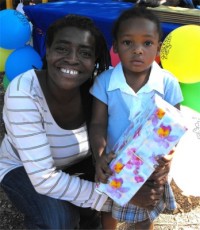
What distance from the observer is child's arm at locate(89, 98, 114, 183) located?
4.76 ft

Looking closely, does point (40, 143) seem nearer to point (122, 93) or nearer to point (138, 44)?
point (122, 93)

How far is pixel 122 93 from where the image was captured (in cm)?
164

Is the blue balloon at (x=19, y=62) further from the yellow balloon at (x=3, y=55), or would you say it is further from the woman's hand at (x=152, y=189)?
the woman's hand at (x=152, y=189)

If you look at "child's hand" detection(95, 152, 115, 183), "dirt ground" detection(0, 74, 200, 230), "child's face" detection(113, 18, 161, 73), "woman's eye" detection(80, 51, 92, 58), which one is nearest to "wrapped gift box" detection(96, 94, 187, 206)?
"child's hand" detection(95, 152, 115, 183)

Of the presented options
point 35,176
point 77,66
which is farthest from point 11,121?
point 77,66

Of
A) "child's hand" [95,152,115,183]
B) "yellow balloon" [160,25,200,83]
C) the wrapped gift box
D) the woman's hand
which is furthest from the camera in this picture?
"yellow balloon" [160,25,200,83]

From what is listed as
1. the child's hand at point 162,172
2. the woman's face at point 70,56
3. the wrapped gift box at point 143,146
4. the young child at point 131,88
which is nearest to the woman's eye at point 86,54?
the woman's face at point 70,56

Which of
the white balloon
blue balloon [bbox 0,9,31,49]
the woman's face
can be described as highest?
the woman's face

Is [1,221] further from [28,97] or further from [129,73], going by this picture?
[129,73]

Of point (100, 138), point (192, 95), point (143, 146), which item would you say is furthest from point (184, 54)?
point (143, 146)

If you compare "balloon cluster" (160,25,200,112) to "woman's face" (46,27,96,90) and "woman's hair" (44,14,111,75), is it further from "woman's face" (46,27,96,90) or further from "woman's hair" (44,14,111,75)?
"woman's face" (46,27,96,90)

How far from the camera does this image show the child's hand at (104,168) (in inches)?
56.4

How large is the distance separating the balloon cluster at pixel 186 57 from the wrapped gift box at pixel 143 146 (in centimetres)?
82

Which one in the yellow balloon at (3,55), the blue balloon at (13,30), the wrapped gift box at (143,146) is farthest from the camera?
the yellow balloon at (3,55)
